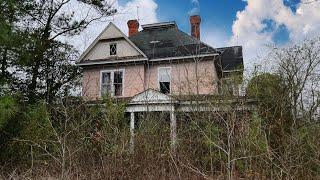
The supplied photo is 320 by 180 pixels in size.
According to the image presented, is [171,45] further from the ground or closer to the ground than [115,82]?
further from the ground

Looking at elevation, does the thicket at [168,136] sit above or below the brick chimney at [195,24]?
below

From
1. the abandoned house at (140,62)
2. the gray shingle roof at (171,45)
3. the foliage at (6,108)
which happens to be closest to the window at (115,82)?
the abandoned house at (140,62)

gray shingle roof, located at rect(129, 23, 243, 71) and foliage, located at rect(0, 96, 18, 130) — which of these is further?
gray shingle roof, located at rect(129, 23, 243, 71)

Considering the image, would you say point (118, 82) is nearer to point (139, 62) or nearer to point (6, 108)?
point (139, 62)

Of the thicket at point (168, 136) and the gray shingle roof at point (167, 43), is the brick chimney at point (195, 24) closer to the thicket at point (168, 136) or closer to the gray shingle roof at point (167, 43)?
the gray shingle roof at point (167, 43)

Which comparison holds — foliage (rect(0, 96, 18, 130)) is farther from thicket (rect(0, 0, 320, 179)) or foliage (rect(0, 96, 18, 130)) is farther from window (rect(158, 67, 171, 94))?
window (rect(158, 67, 171, 94))

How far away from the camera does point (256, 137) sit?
805cm

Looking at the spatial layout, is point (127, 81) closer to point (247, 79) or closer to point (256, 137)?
point (247, 79)

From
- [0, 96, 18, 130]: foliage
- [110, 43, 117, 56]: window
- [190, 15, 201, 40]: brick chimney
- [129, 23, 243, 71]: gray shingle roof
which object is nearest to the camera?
[0, 96, 18, 130]: foliage

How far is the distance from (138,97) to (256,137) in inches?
316

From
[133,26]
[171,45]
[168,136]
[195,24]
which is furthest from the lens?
[133,26]

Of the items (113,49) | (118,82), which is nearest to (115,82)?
(118,82)

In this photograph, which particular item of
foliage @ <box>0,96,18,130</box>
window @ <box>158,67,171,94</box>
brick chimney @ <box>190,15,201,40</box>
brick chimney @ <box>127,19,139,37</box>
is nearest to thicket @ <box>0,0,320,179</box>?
foliage @ <box>0,96,18,130</box>

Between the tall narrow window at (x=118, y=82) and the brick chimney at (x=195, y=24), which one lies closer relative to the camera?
the tall narrow window at (x=118, y=82)
